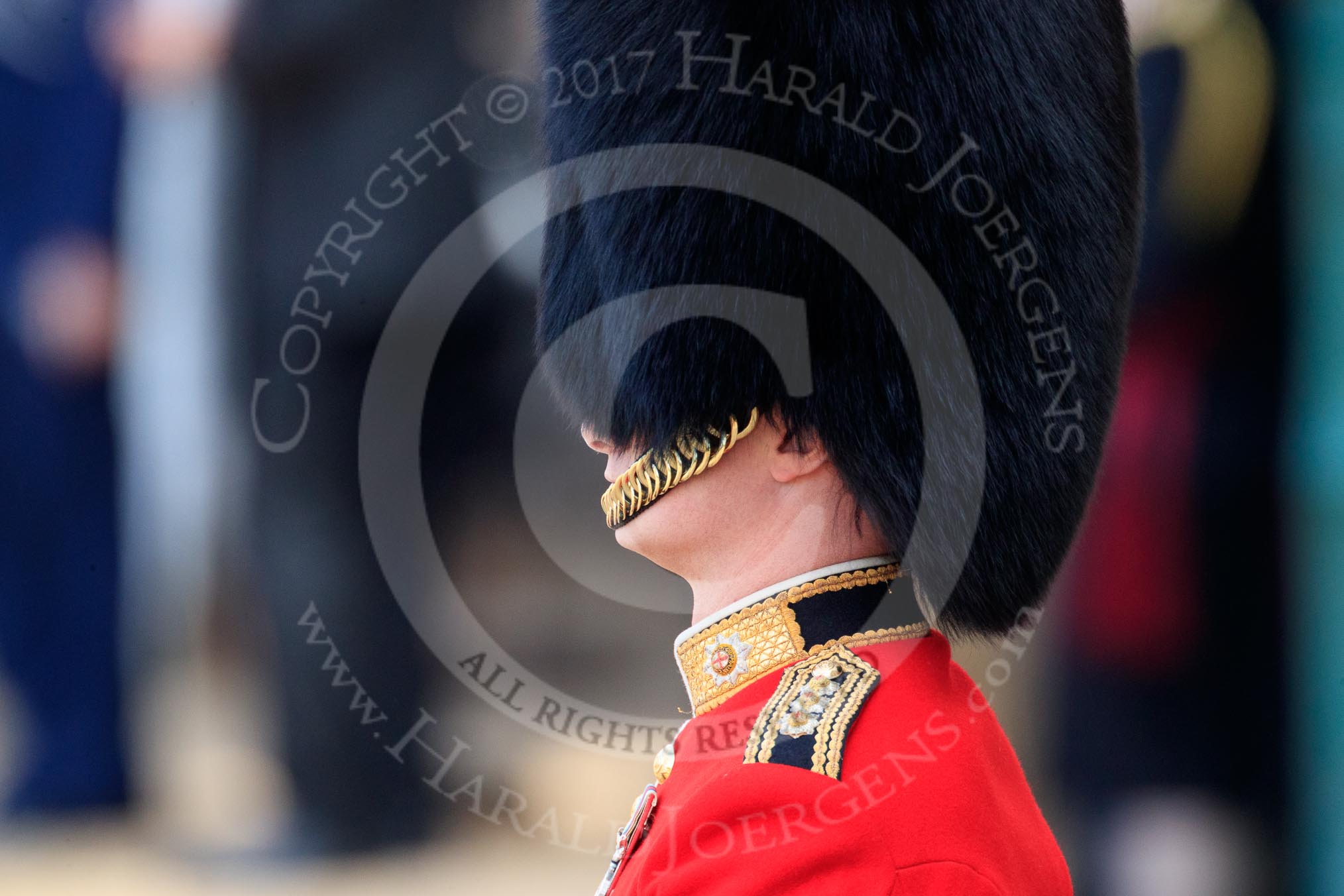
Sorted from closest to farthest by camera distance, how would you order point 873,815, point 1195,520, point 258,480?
point 873,815, point 1195,520, point 258,480

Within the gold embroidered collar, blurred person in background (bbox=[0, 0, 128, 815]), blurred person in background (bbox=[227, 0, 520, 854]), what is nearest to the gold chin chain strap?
the gold embroidered collar

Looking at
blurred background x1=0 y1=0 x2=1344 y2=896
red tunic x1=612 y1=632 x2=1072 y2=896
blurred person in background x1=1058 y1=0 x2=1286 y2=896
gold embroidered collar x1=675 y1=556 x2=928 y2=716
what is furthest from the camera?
blurred background x1=0 y1=0 x2=1344 y2=896

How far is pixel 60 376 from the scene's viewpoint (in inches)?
118

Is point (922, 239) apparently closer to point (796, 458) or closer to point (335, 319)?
point (796, 458)

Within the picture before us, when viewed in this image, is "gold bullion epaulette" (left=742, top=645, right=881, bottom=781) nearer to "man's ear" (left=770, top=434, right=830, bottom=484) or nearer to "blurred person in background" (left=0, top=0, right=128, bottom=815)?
"man's ear" (left=770, top=434, right=830, bottom=484)

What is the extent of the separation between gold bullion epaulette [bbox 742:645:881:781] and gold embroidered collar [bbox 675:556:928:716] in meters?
0.03

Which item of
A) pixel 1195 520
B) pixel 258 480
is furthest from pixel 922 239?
pixel 258 480

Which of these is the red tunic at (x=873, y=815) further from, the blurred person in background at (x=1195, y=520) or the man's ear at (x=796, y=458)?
the blurred person in background at (x=1195, y=520)

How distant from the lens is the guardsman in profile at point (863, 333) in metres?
1.03

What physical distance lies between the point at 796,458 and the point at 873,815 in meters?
0.31

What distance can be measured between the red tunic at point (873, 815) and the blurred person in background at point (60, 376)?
2369 millimetres

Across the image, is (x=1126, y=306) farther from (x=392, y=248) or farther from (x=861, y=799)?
(x=392, y=248)

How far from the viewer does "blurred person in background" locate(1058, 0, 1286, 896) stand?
2.35 m

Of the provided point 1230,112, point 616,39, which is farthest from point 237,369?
point 1230,112
